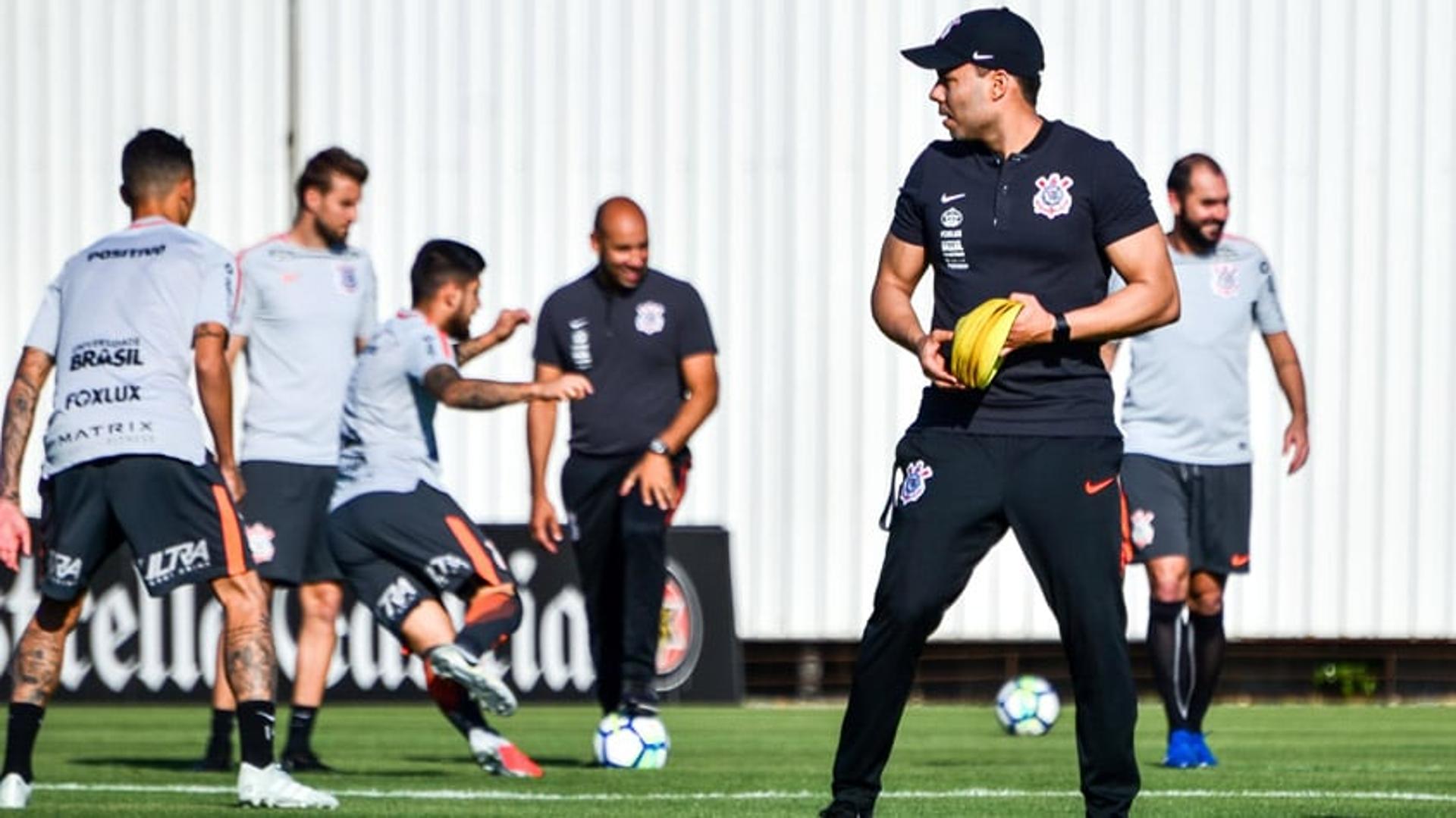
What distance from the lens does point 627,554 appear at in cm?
1241

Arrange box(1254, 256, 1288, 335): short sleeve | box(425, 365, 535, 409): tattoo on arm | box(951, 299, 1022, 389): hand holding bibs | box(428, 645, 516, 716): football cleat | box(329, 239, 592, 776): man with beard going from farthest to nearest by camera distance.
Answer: box(1254, 256, 1288, 335): short sleeve
box(329, 239, 592, 776): man with beard
box(425, 365, 535, 409): tattoo on arm
box(428, 645, 516, 716): football cleat
box(951, 299, 1022, 389): hand holding bibs

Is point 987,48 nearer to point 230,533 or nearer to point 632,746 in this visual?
point 230,533

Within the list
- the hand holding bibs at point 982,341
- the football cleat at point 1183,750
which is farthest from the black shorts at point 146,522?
the football cleat at point 1183,750

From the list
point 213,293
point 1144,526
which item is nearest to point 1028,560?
point 213,293

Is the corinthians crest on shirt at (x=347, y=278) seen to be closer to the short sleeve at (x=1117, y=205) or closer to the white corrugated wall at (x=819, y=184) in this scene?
the short sleeve at (x=1117, y=205)

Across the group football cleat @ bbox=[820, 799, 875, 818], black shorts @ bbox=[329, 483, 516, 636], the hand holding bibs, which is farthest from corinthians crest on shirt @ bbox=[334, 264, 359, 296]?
the hand holding bibs

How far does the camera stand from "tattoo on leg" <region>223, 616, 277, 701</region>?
380 inches

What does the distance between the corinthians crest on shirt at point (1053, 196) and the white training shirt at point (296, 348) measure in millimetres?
5107

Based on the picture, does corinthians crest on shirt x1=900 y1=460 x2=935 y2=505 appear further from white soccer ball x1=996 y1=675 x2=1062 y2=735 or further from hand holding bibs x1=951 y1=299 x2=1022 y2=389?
white soccer ball x1=996 y1=675 x2=1062 y2=735

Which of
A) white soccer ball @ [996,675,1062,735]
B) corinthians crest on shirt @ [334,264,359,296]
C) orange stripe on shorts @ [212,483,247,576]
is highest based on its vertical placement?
corinthians crest on shirt @ [334,264,359,296]

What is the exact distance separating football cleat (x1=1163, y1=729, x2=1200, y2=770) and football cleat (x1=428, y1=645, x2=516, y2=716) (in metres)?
2.79

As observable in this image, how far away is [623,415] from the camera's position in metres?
12.5

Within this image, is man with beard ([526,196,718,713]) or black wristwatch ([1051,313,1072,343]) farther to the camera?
man with beard ([526,196,718,713])

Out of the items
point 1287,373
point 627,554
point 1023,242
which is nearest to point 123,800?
point 627,554
